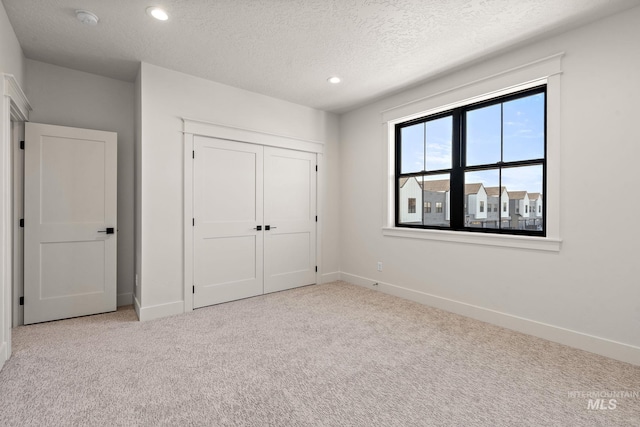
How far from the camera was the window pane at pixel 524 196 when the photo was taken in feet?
9.79

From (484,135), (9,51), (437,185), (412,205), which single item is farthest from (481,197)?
(9,51)

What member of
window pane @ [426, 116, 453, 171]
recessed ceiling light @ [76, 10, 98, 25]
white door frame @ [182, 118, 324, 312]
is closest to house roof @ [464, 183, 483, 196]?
window pane @ [426, 116, 453, 171]

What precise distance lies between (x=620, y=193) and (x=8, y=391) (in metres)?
4.53

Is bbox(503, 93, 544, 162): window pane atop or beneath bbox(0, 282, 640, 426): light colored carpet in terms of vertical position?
atop

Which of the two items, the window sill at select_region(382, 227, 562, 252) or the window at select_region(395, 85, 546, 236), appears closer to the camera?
the window sill at select_region(382, 227, 562, 252)

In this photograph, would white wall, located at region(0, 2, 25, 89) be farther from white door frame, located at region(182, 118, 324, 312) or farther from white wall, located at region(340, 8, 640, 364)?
white wall, located at region(340, 8, 640, 364)

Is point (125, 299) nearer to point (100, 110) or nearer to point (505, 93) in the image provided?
point (100, 110)

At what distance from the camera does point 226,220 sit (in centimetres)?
389

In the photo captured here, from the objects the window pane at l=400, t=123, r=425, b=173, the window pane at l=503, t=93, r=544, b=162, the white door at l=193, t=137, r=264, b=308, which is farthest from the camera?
the window pane at l=400, t=123, r=425, b=173

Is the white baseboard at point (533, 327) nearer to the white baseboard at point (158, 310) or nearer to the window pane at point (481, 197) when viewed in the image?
the window pane at point (481, 197)

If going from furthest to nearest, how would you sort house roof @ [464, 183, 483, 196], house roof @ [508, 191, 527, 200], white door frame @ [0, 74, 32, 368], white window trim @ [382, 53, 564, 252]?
house roof @ [464, 183, 483, 196]
house roof @ [508, 191, 527, 200]
white window trim @ [382, 53, 564, 252]
white door frame @ [0, 74, 32, 368]

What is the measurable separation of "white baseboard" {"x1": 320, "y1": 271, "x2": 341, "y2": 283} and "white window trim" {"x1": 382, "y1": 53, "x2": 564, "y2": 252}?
4.11 feet

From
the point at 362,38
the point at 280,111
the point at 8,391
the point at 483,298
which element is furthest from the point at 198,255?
the point at 483,298

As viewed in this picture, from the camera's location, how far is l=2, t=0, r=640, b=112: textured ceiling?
7.77ft
